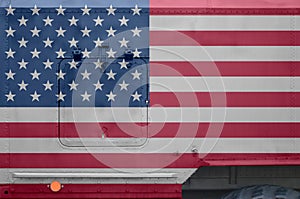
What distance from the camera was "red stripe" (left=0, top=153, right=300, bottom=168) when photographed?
12.7ft

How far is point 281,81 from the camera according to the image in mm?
3887

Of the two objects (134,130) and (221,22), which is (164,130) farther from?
(221,22)

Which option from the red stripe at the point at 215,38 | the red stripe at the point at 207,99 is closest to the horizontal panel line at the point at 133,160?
the red stripe at the point at 207,99

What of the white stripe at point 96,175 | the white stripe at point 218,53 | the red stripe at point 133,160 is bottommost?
the white stripe at point 96,175

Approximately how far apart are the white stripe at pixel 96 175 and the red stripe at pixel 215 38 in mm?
974

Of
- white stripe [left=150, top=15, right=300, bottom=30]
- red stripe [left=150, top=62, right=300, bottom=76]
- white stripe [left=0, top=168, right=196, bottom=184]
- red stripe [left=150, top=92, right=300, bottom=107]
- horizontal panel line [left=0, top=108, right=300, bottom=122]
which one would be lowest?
white stripe [left=0, top=168, right=196, bottom=184]

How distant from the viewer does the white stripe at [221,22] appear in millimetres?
3855

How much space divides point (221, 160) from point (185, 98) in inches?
21.7

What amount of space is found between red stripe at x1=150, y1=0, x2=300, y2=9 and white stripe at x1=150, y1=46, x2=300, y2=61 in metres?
0.31

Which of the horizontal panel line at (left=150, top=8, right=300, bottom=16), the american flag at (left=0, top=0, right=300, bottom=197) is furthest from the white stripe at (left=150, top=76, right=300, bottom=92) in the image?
the horizontal panel line at (left=150, top=8, right=300, bottom=16)

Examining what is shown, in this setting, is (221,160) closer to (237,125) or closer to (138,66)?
(237,125)

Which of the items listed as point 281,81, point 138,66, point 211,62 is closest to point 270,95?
point 281,81

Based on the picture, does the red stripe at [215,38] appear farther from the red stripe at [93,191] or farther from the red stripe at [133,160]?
the red stripe at [93,191]

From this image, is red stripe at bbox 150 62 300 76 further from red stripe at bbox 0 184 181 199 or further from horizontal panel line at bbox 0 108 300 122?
red stripe at bbox 0 184 181 199
